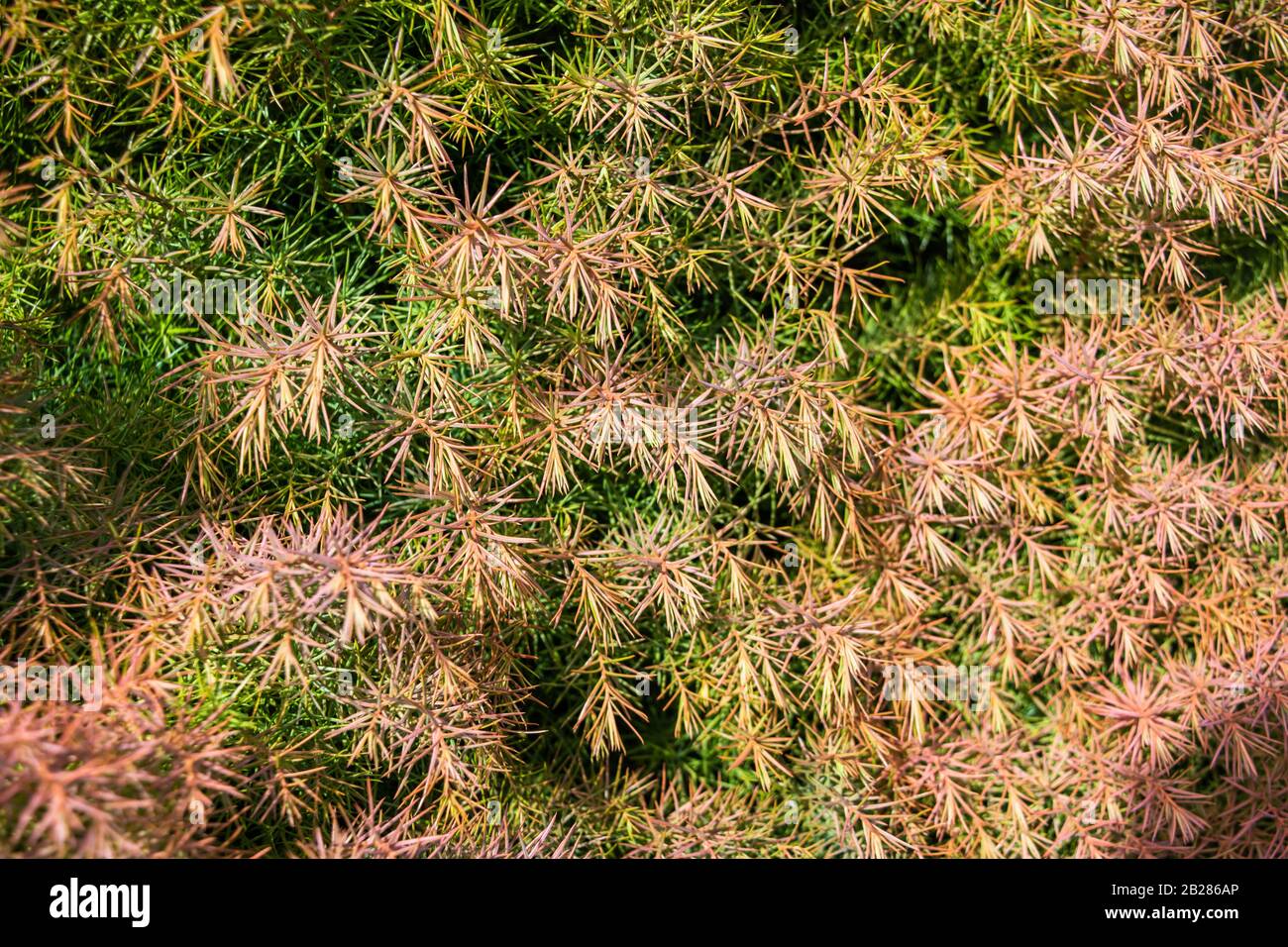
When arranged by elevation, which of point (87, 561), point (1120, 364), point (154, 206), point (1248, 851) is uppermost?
point (154, 206)

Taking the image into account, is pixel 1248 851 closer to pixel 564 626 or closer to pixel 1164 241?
pixel 1164 241

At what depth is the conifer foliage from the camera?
1400 millimetres

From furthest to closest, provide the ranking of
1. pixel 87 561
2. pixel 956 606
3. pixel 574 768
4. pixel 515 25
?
pixel 956 606 < pixel 574 768 < pixel 515 25 < pixel 87 561

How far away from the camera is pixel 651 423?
4.96 ft

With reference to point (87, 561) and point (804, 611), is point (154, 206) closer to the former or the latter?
point (87, 561)

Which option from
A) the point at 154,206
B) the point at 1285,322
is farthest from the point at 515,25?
the point at 1285,322

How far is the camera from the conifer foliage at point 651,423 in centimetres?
140

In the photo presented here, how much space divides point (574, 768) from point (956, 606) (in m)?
0.88

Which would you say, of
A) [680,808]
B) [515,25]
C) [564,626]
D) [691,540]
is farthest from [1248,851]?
[515,25]

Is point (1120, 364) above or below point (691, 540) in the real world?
above

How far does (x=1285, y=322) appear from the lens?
1802mm

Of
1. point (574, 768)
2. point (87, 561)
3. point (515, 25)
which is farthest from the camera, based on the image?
point (574, 768)

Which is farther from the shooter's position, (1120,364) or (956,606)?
(956,606)

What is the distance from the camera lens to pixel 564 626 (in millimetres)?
1676
